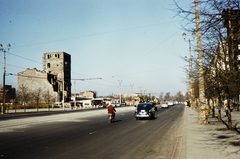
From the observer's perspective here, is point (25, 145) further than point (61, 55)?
No

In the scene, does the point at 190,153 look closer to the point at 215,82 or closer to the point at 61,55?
the point at 215,82

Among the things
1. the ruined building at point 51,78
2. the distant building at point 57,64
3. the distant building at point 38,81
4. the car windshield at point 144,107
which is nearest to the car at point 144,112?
the car windshield at point 144,107

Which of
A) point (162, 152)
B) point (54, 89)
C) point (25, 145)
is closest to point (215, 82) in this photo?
point (162, 152)

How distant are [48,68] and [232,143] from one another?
393 feet

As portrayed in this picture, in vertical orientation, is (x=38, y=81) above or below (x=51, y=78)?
below

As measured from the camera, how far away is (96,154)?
9500 mm

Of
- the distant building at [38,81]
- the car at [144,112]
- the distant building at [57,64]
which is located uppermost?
the distant building at [57,64]

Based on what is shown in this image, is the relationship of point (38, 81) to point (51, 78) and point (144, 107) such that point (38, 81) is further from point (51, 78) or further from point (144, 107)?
point (144, 107)

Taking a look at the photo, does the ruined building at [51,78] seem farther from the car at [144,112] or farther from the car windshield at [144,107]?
the car at [144,112]

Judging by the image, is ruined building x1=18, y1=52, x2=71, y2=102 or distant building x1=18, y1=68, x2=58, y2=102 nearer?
ruined building x1=18, y1=52, x2=71, y2=102

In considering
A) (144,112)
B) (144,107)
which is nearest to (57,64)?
(144,107)

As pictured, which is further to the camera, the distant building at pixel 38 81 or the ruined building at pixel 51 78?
the distant building at pixel 38 81

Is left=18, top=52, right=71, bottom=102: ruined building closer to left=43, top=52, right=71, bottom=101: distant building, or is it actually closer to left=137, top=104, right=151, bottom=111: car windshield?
left=43, top=52, right=71, bottom=101: distant building

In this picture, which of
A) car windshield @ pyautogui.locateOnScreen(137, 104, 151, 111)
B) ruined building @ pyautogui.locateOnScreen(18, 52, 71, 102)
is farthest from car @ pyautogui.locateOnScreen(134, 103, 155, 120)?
ruined building @ pyautogui.locateOnScreen(18, 52, 71, 102)
